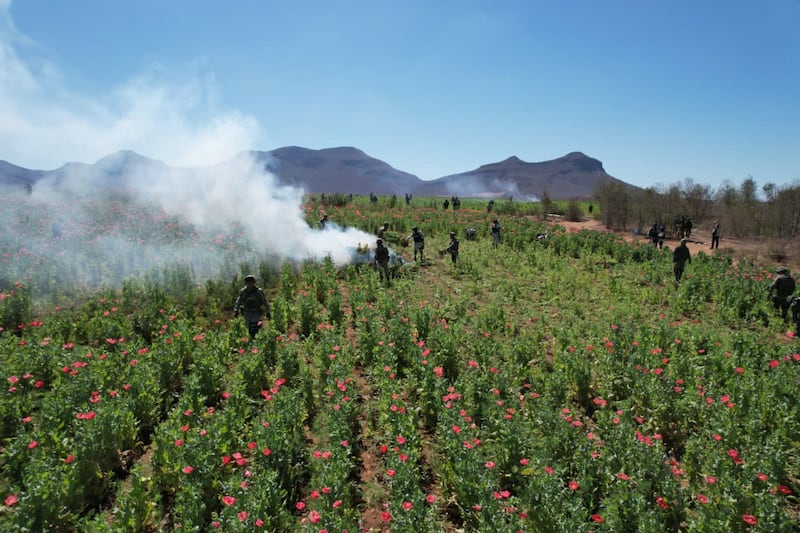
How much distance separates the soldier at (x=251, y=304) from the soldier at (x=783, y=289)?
13348 mm

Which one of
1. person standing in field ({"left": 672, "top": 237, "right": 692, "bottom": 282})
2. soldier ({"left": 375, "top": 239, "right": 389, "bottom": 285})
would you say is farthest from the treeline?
soldier ({"left": 375, "top": 239, "right": 389, "bottom": 285})

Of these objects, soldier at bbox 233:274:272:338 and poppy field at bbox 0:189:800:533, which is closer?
poppy field at bbox 0:189:800:533

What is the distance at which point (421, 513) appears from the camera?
4.11m

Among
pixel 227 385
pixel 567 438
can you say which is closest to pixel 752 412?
pixel 567 438

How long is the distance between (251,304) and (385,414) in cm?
452

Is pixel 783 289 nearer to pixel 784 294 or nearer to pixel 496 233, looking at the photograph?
pixel 784 294

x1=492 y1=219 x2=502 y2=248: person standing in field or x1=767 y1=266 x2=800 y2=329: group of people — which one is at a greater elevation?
x1=492 y1=219 x2=502 y2=248: person standing in field

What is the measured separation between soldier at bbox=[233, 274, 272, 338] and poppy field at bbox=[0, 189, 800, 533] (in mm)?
311

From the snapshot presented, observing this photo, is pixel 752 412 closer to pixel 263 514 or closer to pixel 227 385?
pixel 263 514

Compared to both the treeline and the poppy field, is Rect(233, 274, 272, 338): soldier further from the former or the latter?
the treeline

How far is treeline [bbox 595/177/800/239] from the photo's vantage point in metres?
28.5

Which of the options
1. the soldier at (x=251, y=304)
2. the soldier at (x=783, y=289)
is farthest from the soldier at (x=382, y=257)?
the soldier at (x=783, y=289)

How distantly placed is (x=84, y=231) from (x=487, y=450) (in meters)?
17.5

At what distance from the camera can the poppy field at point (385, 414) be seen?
4305 millimetres
